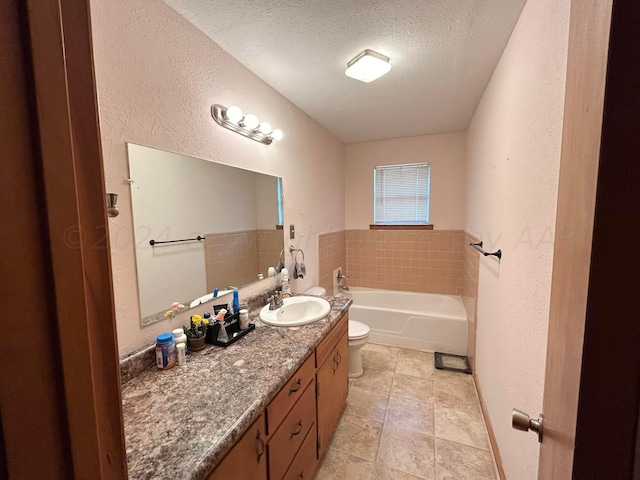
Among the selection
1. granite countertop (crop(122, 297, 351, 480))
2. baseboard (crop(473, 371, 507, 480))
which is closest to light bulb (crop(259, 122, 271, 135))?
granite countertop (crop(122, 297, 351, 480))

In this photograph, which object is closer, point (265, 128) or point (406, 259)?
point (265, 128)

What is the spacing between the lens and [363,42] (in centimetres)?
146

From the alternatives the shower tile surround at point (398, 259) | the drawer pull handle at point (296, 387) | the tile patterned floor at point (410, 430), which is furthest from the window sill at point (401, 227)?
the drawer pull handle at point (296, 387)

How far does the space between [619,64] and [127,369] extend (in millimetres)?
1569

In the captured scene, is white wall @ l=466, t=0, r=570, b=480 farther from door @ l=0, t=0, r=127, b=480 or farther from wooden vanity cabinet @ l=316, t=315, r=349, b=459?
door @ l=0, t=0, r=127, b=480

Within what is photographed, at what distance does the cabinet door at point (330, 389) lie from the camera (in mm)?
1457

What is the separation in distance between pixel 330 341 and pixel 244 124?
1465mm

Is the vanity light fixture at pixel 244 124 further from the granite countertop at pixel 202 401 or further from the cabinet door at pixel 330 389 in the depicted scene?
the cabinet door at pixel 330 389

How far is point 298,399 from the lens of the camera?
1189 mm

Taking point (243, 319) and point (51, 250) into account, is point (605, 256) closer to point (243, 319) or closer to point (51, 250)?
point (51, 250)

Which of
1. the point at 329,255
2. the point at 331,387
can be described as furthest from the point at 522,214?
the point at 329,255

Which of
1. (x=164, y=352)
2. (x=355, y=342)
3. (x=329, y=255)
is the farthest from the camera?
(x=329, y=255)

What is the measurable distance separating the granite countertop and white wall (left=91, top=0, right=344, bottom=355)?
0.27m

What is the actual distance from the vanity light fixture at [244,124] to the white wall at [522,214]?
146 centimetres
